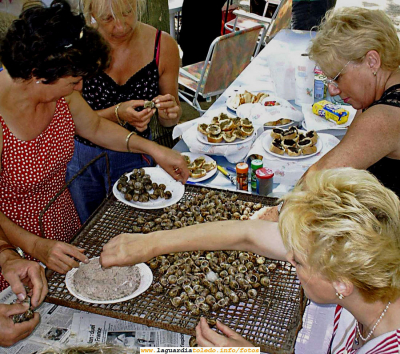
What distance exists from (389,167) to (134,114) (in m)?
1.35

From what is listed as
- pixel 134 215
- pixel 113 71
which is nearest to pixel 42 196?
pixel 134 215

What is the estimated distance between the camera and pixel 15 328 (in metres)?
1.55

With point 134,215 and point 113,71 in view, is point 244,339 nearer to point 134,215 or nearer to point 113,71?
point 134,215

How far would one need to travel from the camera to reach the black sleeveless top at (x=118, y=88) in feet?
8.90

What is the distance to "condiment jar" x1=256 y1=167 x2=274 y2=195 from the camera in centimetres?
238

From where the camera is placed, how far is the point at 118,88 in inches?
108

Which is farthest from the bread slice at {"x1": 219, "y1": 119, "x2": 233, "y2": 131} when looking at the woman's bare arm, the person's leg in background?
the person's leg in background

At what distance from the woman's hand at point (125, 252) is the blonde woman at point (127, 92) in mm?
973

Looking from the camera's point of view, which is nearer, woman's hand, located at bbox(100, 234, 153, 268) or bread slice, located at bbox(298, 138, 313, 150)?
woman's hand, located at bbox(100, 234, 153, 268)

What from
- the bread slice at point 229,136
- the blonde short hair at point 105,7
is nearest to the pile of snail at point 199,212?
the bread slice at point 229,136

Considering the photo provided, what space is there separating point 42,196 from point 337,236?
1.47 meters

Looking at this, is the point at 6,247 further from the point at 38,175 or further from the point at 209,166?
the point at 209,166

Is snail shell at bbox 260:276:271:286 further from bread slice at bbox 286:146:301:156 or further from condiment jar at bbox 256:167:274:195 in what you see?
bread slice at bbox 286:146:301:156

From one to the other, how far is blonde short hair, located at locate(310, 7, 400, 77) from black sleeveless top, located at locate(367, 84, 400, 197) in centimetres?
14
